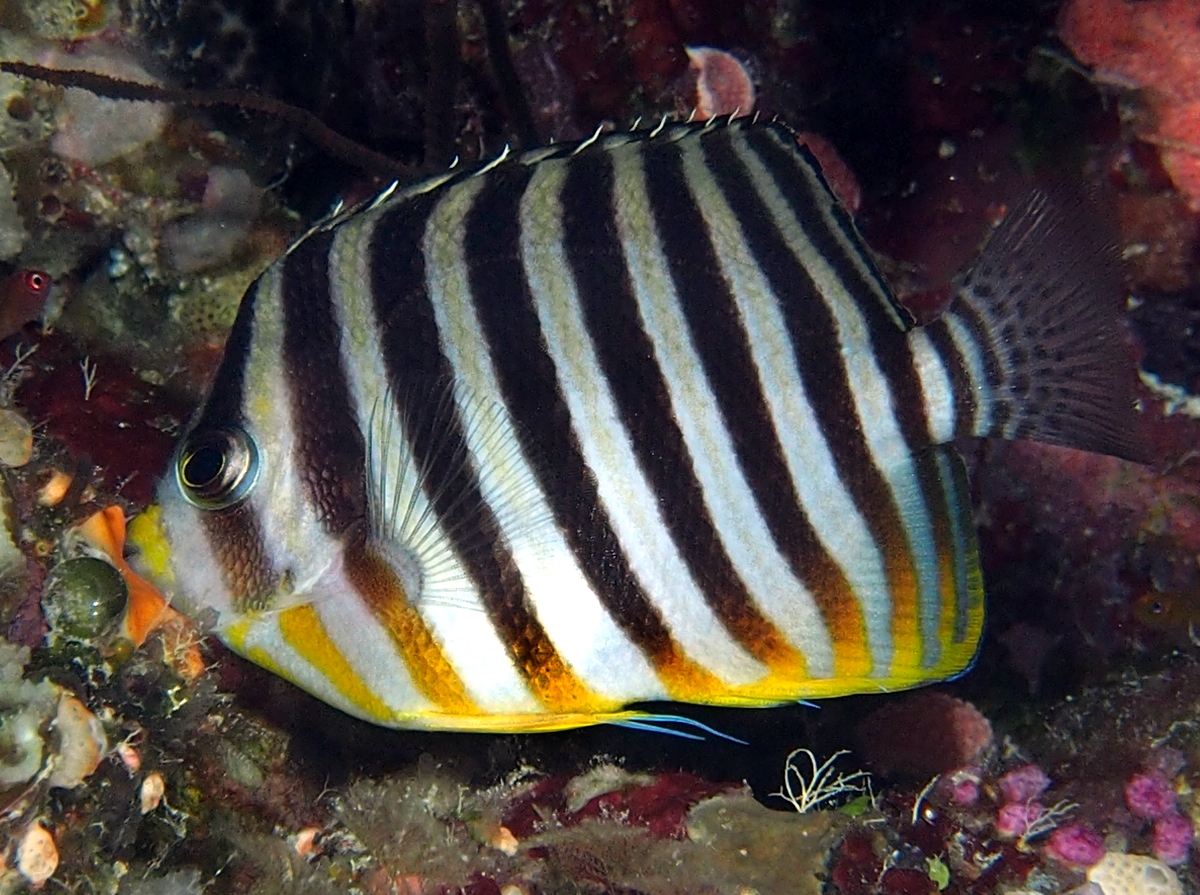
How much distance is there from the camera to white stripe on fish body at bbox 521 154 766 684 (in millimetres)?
1730

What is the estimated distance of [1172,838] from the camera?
8.09 ft

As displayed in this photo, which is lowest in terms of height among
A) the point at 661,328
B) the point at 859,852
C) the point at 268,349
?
the point at 859,852

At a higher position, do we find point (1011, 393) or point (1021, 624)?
point (1011, 393)

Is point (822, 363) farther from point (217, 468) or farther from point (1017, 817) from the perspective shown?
point (1017, 817)

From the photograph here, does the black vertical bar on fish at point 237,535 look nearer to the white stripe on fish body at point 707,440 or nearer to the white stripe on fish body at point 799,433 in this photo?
the white stripe on fish body at point 707,440

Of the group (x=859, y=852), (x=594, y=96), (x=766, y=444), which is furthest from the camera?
(x=594, y=96)

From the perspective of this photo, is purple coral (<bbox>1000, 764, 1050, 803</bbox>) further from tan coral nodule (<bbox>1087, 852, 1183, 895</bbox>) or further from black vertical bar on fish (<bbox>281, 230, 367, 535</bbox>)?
black vertical bar on fish (<bbox>281, 230, 367, 535</bbox>)

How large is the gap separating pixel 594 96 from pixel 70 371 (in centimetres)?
196

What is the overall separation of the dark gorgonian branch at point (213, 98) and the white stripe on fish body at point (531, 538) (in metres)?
1.04

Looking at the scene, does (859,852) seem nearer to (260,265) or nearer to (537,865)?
(537,865)

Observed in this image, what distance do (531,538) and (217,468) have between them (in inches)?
23.9

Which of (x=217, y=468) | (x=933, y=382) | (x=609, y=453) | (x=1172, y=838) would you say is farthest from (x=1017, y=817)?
(x=217, y=468)

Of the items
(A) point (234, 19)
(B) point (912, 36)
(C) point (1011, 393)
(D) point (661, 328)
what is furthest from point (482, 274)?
(A) point (234, 19)

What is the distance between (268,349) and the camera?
180 cm
